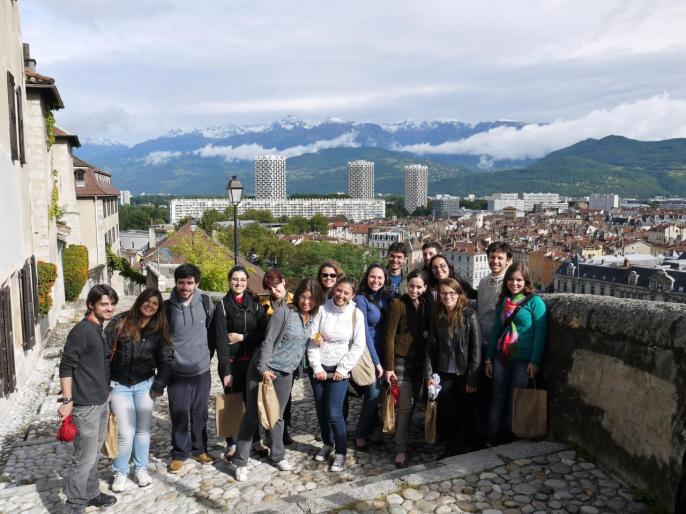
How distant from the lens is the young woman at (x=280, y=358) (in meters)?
5.61

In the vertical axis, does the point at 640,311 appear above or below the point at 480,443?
above

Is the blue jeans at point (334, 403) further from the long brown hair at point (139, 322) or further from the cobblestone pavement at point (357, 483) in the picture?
the long brown hair at point (139, 322)

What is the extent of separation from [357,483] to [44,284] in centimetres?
1181

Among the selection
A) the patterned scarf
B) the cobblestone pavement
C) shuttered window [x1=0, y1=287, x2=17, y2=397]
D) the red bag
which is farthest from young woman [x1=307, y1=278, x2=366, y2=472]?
shuttered window [x1=0, y1=287, x2=17, y2=397]

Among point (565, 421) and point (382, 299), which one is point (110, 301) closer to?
point (382, 299)

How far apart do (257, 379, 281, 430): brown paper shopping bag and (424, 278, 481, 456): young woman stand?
1504 millimetres

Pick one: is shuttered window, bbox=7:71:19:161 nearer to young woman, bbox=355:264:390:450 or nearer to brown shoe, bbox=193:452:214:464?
brown shoe, bbox=193:452:214:464

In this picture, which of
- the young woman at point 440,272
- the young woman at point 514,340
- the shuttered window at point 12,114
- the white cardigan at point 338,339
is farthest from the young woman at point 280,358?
the shuttered window at point 12,114

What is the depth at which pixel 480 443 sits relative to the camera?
240 inches

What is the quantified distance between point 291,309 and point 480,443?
2.37 meters

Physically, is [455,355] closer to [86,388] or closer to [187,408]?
[187,408]

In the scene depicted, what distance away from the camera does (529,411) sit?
18.8 ft

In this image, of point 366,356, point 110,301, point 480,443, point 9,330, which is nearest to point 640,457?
point 480,443

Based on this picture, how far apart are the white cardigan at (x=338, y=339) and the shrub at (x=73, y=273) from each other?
1855cm
